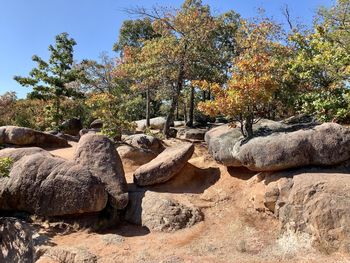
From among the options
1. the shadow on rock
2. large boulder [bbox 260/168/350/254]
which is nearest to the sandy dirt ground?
the shadow on rock

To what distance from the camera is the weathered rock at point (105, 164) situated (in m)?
9.89

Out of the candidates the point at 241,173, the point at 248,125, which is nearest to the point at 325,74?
the point at 248,125

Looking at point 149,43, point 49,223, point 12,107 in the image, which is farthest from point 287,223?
point 12,107

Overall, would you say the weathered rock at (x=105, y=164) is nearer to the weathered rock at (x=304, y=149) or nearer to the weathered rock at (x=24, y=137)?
the weathered rock at (x=304, y=149)

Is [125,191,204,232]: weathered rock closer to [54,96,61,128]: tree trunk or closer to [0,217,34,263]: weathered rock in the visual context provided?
[0,217,34,263]: weathered rock

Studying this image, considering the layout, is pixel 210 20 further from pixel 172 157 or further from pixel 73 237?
pixel 73 237

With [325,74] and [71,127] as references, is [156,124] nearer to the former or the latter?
[71,127]

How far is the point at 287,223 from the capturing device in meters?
8.17

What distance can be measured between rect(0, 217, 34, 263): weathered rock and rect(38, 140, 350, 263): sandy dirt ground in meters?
0.58

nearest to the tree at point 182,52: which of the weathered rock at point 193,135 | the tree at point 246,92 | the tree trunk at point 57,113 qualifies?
the weathered rock at point 193,135

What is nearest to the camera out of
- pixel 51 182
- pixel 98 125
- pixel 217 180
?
pixel 51 182

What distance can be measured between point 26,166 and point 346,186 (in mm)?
8634

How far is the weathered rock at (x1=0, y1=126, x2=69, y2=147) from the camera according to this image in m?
16.1

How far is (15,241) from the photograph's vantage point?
27.9 ft
